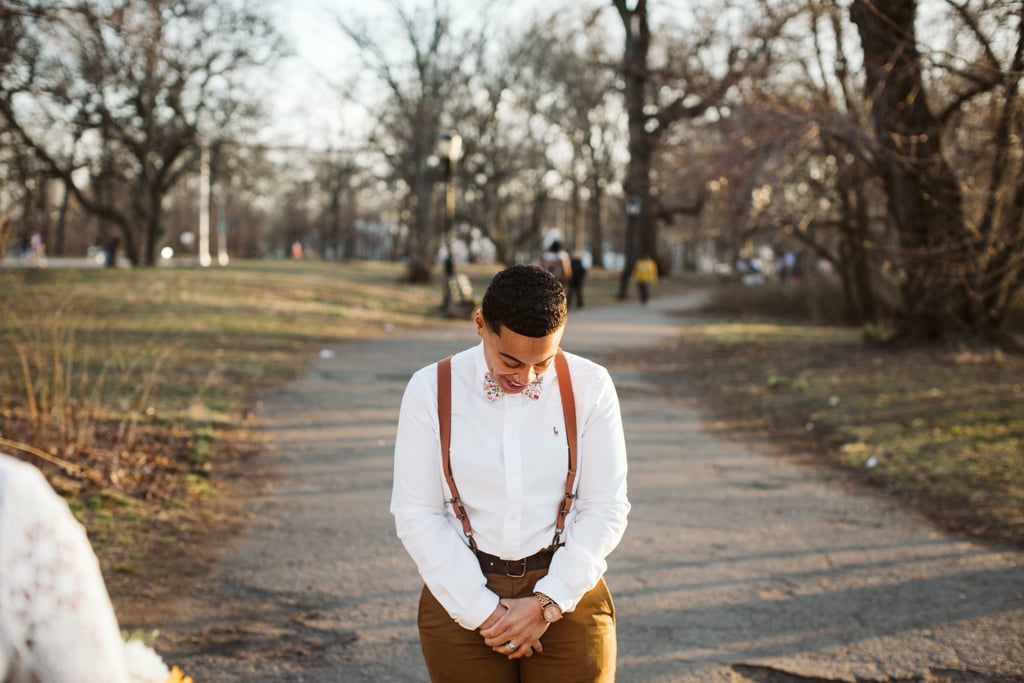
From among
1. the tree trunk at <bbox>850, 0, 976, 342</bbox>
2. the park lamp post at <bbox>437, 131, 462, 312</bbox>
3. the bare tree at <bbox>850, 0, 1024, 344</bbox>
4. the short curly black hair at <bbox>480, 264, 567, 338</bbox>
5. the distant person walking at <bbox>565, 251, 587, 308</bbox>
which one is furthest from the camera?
the distant person walking at <bbox>565, 251, 587, 308</bbox>

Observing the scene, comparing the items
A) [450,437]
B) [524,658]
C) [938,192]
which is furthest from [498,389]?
[938,192]

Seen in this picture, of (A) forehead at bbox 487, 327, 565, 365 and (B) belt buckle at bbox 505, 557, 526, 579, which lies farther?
(B) belt buckle at bbox 505, 557, 526, 579

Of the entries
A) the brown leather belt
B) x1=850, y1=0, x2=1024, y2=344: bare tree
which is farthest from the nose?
x1=850, y1=0, x2=1024, y2=344: bare tree

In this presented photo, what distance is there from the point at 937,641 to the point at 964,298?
35.7 ft

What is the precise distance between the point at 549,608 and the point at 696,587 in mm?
3231

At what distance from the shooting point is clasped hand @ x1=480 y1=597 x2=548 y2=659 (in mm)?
2621

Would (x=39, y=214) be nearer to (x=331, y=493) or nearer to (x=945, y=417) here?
(x=331, y=493)

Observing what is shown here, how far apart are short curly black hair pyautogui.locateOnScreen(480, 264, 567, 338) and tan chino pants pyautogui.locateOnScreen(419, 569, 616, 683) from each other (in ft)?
2.26

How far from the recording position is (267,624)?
16.5 feet

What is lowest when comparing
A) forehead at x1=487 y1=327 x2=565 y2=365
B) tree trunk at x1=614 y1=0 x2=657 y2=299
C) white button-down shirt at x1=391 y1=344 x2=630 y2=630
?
white button-down shirt at x1=391 y1=344 x2=630 y2=630

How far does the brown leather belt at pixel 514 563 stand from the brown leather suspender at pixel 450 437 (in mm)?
33

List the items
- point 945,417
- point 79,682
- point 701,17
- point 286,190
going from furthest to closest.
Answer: point 286,190 < point 701,17 < point 945,417 < point 79,682

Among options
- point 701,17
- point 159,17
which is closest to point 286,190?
point 701,17

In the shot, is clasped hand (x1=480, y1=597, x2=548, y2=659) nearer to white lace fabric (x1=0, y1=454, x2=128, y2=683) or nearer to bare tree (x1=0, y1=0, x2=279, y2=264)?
white lace fabric (x1=0, y1=454, x2=128, y2=683)
